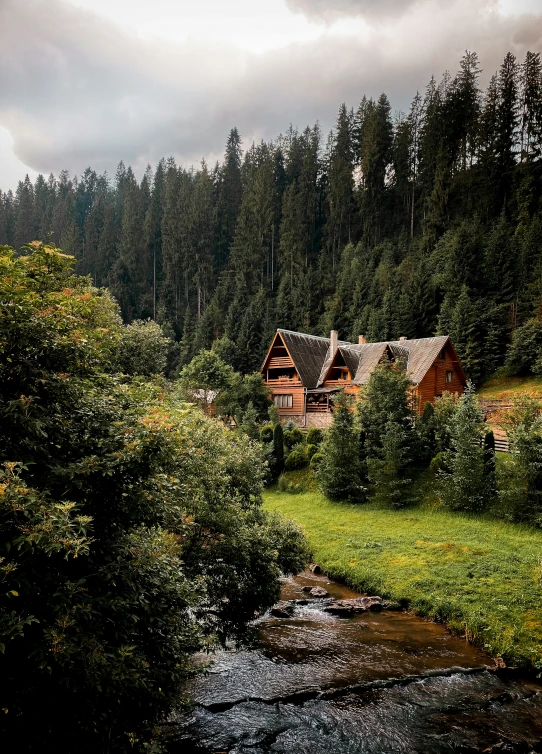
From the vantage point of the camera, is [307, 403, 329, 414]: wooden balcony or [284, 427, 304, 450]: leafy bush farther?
[307, 403, 329, 414]: wooden balcony

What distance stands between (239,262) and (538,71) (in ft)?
167

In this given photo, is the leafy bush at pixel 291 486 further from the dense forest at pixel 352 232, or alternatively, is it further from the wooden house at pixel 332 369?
the dense forest at pixel 352 232

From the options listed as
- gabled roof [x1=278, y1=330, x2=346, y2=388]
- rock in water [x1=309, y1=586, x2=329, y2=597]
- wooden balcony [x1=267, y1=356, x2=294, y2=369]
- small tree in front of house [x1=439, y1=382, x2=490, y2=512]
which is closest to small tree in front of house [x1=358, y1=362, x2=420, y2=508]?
small tree in front of house [x1=439, y1=382, x2=490, y2=512]

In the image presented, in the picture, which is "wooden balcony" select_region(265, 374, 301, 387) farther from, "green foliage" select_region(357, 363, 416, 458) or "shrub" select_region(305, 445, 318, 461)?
"green foliage" select_region(357, 363, 416, 458)

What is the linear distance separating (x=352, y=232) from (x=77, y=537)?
7980cm

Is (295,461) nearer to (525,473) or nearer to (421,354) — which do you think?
(421,354)

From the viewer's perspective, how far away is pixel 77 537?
5.45 meters

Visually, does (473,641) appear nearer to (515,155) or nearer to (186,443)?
(186,443)

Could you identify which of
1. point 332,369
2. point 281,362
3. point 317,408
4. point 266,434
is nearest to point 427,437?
point 266,434

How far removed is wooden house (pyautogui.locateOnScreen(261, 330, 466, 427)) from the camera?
39.6 meters

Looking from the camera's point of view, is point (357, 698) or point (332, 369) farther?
point (332, 369)

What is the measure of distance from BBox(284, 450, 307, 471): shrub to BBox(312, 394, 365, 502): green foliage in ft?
16.7

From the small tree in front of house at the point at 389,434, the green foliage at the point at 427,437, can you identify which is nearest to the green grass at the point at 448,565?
the small tree in front of house at the point at 389,434

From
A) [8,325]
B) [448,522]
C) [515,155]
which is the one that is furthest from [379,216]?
[8,325]
